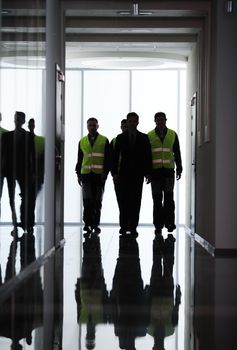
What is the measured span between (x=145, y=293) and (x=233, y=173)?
10.4 feet

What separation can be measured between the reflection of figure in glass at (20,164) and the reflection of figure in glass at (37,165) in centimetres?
7

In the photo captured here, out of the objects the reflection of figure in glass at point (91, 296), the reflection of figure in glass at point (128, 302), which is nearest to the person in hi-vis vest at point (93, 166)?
the reflection of figure in glass at point (91, 296)

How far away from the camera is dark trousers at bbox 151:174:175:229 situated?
10047 mm

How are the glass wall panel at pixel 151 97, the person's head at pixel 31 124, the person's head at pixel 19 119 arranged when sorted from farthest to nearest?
1. the glass wall panel at pixel 151 97
2. the person's head at pixel 31 124
3. the person's head at pixel 19 119

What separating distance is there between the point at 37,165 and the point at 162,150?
400 centimetres

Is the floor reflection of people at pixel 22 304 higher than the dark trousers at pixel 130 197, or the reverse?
the dark trousers at pixel 130 197

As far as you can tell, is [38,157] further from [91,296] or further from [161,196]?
[161,196]

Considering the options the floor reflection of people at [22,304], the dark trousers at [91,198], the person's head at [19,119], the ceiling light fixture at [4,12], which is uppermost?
A: the ceiling light fixture at [4,12]

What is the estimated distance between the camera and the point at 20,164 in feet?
17.8

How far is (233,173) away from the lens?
302 inches

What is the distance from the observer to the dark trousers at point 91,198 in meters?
10.5

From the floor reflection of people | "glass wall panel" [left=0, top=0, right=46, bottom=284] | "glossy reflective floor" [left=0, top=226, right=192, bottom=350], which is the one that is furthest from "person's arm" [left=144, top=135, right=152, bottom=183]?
the floor reflection of people

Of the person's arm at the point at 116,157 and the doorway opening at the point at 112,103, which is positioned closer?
the person's arm at the point at 116,157

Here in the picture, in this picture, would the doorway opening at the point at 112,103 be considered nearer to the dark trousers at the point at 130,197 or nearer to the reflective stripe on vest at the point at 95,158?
the reflective stripe on vest at the point at 95,158
